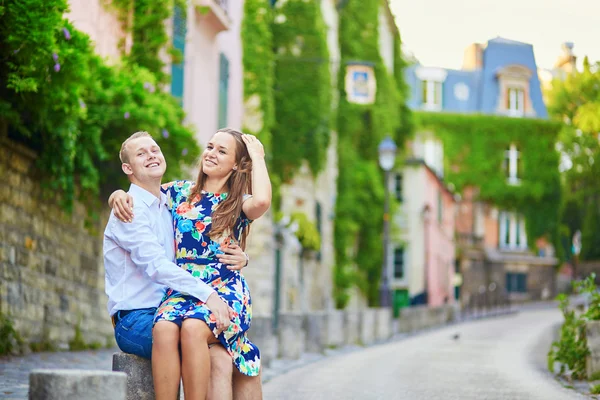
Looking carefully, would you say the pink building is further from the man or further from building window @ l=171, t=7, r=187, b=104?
the man

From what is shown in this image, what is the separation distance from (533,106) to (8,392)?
47986mm

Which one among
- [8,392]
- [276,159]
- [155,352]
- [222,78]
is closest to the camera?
[155,352]

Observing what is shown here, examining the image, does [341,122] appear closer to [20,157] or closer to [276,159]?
[276,159]

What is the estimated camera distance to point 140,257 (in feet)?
17.3

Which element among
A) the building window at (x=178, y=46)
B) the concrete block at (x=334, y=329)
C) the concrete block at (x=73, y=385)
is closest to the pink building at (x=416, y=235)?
the concrete block at (x=334, y=329)

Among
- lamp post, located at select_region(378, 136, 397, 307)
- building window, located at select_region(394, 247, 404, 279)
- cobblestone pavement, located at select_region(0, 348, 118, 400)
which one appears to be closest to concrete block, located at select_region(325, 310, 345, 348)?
lamp post, located at select_region(378, 136, 397, 307)

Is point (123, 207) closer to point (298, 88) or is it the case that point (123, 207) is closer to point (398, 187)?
point (298, 88)

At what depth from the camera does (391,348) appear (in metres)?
17.9

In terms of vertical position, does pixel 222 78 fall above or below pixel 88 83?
above

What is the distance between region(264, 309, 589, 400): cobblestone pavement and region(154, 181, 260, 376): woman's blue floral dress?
3794 millimetres

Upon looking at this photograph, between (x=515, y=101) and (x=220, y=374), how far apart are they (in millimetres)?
49588

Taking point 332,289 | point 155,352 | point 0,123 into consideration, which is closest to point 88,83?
→ point 0,123

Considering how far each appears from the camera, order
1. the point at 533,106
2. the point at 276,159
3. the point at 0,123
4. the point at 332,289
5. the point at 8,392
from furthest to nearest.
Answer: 1. the point at 533,106
2. the point at 332,289
3. the point at 276,159
4. the point at 0,123
5. the point at 8,392

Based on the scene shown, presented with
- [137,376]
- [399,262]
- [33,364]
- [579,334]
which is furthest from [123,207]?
[399,262]
